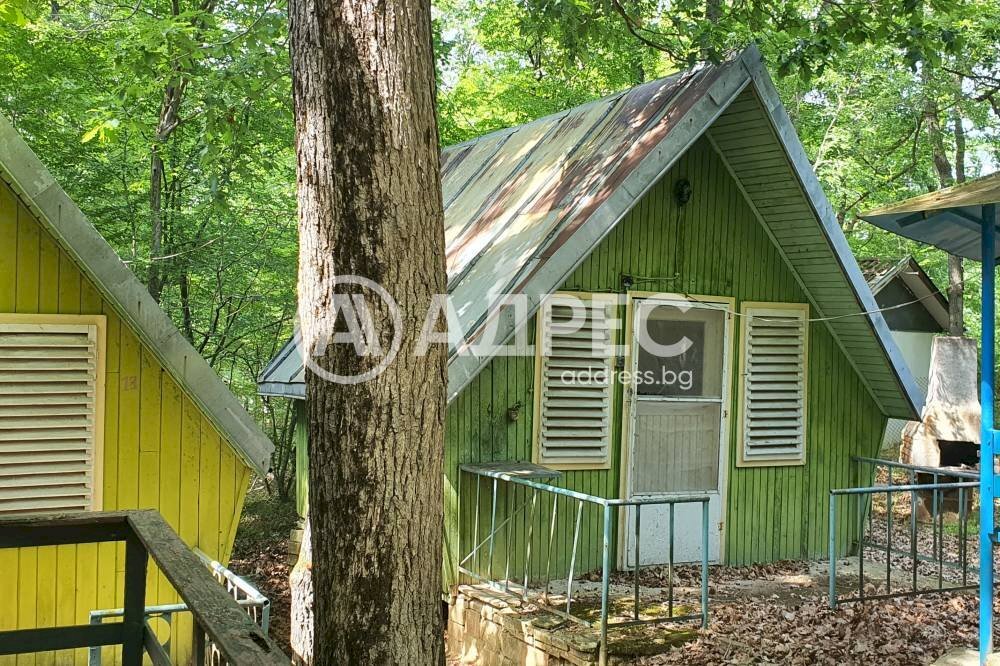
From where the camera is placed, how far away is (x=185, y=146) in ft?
47.0

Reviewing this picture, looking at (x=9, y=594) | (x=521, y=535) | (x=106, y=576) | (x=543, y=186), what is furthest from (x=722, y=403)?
(x=9, y=594)

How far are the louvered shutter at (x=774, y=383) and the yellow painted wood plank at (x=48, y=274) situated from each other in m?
6.28

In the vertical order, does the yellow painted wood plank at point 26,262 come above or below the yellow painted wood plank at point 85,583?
above

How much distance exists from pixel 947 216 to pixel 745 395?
9.77ft

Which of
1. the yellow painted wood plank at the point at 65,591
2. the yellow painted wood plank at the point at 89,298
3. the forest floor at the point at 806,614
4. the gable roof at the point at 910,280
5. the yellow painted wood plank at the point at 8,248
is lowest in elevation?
the forest floor at the point at 806,614

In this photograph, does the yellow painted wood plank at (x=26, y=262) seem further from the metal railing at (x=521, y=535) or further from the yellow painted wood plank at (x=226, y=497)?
the metal railing at (x=521, y=535)

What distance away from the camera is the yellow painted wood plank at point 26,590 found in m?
6.23

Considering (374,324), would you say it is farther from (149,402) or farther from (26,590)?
(26,590)

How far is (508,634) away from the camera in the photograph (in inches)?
282

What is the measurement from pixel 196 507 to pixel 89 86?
7.83 meters

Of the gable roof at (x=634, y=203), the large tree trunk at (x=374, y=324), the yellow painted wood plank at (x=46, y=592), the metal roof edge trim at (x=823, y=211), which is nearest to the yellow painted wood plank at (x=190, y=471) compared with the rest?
the yellow painted wood plank at (x=46, y=592)

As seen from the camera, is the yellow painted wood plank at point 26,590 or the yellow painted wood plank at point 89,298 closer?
the yellow painted wood plank at point 26,590

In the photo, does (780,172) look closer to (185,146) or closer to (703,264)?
(703,264)

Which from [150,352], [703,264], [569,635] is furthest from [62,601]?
[703,264]
